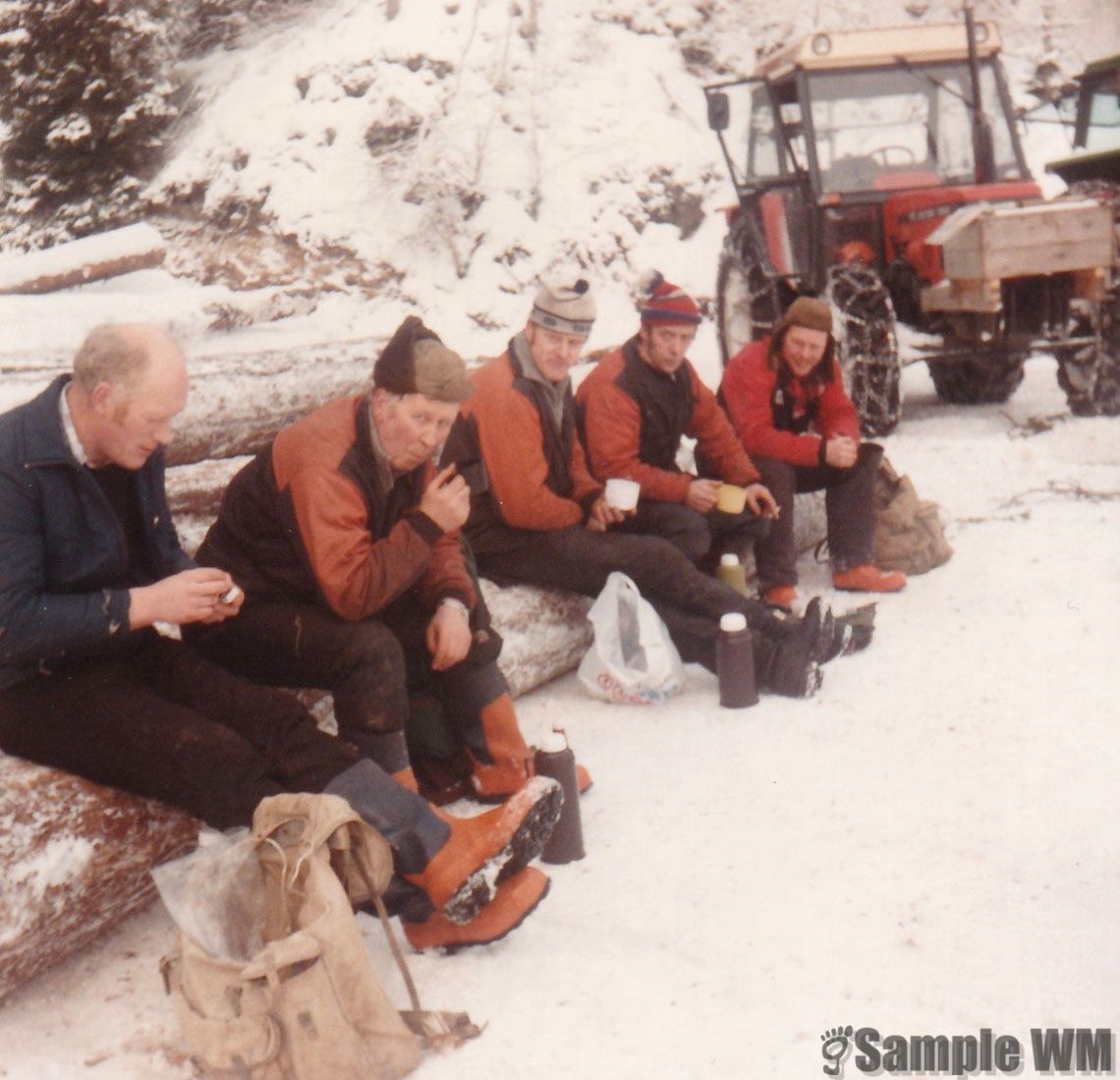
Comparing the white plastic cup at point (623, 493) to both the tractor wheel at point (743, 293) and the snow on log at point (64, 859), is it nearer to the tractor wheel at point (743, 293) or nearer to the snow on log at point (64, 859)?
the snow on log at point (64, 859)

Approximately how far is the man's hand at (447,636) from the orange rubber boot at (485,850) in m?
0.63

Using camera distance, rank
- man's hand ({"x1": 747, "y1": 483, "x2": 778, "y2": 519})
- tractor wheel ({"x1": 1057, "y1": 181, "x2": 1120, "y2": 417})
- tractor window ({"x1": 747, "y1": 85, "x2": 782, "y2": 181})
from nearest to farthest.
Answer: man's hand ({"x1": 747, "y1": 483, "x2": 778, "y2": 519}) < tractor wheel ({"x1": 1057, "y1": 181, "x2": 1120, "y2": 417}) < tractor window ({"x1": 747, "y1": 85, "x2": 782, "y2": 181})

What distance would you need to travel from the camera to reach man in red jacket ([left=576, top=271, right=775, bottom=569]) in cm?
473

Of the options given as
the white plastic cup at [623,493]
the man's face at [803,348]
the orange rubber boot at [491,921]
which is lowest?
the orange rubber boot at [491,921]

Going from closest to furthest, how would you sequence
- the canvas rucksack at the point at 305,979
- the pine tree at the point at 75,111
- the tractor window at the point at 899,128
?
1. the canvas rucksack at the point at 305,979
2. the tractor window at the point at 899,128
3. the pine tree at the point at 75,111

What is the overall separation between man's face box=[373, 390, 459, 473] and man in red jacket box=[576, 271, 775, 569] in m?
1.62

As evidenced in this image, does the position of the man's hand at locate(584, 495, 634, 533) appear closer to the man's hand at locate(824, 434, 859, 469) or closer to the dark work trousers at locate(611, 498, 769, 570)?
the dark work trousers at locate(611, 498, 769, 570)

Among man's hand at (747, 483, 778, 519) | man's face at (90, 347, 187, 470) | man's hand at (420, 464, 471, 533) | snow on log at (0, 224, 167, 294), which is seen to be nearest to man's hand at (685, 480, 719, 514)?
man's hand at (747, 483, 778, 519)

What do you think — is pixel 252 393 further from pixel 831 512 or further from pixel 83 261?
pixel 83 261

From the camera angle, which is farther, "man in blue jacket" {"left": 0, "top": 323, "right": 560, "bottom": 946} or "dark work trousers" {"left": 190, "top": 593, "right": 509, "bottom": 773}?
"dark work trousers" {"left": 190, "top": 593, "right": 509, "bottom": 773}

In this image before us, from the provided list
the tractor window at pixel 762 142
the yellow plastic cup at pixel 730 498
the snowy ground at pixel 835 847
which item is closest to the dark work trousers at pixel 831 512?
the snowy ground at pixel 835 847

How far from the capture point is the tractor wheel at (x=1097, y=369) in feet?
26.0

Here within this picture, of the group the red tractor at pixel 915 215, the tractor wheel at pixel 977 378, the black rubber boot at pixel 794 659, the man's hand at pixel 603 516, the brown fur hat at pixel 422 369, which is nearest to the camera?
the brown fur hat at pixel 422 369

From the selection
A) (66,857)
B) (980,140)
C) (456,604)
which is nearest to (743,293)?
(980,140)
